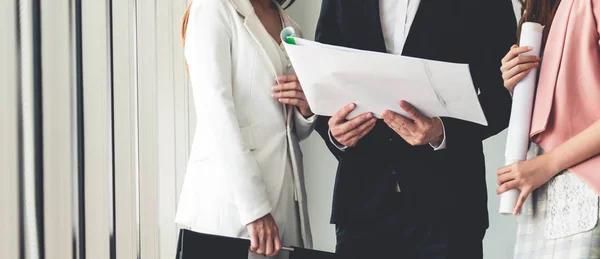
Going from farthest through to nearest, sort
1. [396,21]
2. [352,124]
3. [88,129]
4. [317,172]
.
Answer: [317,172]
[396,21]
[352,124]
[88,129]

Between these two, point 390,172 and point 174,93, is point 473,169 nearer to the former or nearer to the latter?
point 390,172

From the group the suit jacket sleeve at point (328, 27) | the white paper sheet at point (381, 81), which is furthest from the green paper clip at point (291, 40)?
the suit jacket sleeve at point (328, 27)

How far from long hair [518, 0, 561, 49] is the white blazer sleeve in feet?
2.06

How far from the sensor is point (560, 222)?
1.11 metres

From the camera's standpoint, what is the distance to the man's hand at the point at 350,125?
4.30 feet

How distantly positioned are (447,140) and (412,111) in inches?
5.8

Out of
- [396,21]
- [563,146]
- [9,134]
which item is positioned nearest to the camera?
[9,134]

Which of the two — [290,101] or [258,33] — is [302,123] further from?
[258,33]

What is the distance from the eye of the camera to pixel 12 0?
0.98 meters

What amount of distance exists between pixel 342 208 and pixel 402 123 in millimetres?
285

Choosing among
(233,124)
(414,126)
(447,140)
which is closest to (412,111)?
(414,126)

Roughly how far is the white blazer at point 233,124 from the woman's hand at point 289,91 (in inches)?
0.7

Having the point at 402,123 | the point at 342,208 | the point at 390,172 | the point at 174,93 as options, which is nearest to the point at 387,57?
the point at 402,123

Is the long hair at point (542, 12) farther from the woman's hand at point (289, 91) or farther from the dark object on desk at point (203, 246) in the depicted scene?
the dark object on desk at point (203, 246)
